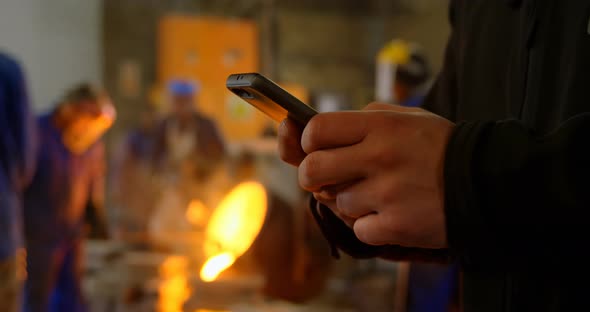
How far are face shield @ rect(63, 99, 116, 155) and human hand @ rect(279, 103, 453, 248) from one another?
2.26 metres

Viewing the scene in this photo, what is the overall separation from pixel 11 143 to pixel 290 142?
4.47ft

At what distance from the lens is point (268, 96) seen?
498 mm

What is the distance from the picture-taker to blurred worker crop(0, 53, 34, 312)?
1.39m

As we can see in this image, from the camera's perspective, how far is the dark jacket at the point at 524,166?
444 millimetres

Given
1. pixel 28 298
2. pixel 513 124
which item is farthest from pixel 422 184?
pixel 28 298

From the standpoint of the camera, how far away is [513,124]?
47 cm

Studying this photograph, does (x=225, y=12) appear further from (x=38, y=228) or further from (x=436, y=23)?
(x=38, y=228)

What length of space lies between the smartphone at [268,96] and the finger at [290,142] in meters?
0.02

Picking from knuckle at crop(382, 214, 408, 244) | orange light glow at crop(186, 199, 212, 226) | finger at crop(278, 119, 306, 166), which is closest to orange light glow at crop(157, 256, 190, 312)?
orange light glow at crop(186, 199, 212, 226)

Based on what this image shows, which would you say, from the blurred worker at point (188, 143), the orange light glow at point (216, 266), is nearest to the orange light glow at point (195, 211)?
the blurred worker at point (188, 143)

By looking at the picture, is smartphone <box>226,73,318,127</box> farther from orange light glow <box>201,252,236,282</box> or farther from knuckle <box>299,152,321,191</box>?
orange light glow <box>201,252,236,282</box>

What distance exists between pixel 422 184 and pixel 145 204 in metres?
4.16

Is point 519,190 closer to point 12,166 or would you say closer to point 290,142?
point 290,142

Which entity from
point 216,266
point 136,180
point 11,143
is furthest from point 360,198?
point 136,180
